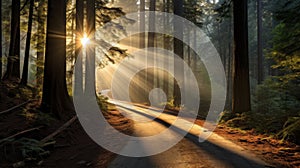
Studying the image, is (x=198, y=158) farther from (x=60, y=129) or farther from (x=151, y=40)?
(x=151, y=40)

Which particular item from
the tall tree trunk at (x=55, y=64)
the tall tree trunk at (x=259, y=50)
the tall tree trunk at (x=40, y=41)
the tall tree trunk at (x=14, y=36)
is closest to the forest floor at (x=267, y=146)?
the tall tree trunk at (x=55, y=64)

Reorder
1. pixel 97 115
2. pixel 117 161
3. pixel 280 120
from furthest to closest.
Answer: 1. pixel 97 115
2. pixel 280 120
3. pixel 117 161

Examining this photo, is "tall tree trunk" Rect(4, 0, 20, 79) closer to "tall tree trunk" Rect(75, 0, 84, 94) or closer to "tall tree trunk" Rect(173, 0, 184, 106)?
"tall tree trunk" Rect(75, 0, 84, 94)

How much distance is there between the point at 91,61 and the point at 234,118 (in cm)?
1026

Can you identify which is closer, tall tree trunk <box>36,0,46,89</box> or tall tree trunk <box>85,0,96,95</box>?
tall tree trunk <box>36,0,46,89</box>

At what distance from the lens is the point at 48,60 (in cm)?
948

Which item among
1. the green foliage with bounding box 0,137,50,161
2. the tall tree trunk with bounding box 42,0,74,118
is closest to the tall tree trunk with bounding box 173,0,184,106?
the tall tree trunk with bounding box 42,0,74,118

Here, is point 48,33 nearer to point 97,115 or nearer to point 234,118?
point 97,115

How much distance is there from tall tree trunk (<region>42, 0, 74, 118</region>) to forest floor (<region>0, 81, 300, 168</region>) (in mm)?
674

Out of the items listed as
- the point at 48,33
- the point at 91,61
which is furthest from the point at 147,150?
the point at 91,61

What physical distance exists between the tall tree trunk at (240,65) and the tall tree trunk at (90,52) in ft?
30.3

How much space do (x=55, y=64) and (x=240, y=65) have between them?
7.95 m

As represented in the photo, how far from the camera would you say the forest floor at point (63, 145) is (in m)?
5.61

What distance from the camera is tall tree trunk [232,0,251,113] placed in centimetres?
1052
